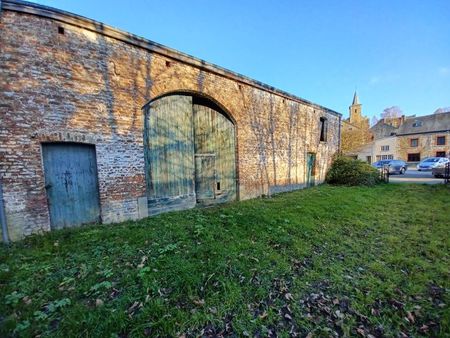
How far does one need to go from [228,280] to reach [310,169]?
11.3 metres

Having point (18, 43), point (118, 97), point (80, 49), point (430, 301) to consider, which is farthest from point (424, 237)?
point (18, 43)

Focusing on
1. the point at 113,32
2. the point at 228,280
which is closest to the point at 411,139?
the point at 228,280

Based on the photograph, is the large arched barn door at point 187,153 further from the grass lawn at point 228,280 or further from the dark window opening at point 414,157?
the dark window opening at point 414,157

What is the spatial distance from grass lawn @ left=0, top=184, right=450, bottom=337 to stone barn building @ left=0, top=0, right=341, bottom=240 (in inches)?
37.4

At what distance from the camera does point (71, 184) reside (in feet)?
16.4

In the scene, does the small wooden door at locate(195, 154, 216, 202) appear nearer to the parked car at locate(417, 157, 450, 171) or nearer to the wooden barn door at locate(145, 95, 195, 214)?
the wooden barn door at locate(145, 95, 195, 214)

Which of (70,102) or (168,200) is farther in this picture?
(168,200)

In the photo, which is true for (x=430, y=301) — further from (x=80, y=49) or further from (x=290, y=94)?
(x=290, y=94)

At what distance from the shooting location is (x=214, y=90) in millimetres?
7426

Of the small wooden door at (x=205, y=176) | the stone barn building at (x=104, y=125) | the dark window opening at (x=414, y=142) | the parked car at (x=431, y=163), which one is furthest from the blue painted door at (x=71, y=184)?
the dark window opening at (x=414, y=142)

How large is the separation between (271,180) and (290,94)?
4.78 m

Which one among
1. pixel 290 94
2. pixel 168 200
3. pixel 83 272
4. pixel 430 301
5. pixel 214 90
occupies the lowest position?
pixel 430 301

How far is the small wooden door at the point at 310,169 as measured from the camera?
1256 cm

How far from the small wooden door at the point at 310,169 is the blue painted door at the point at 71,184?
11.3 meters
